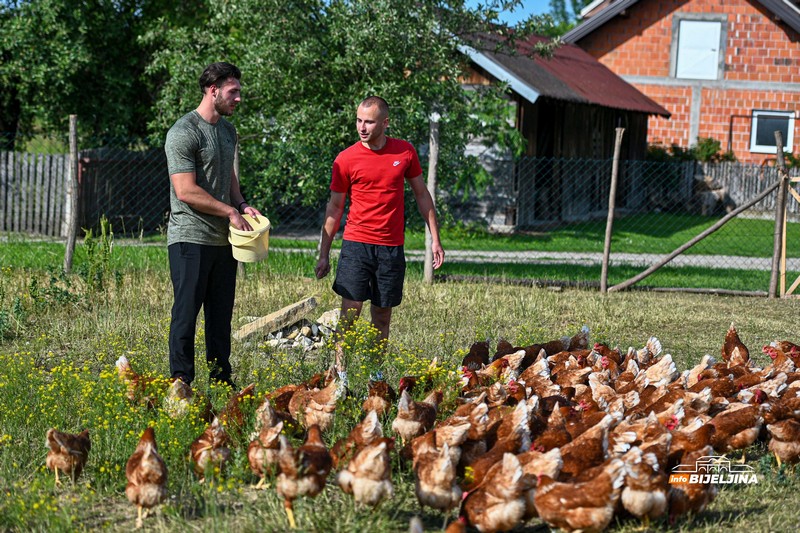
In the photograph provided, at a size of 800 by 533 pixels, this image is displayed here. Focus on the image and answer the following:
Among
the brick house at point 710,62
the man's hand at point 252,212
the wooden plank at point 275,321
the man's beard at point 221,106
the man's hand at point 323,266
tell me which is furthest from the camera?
the brick house at point 710,62

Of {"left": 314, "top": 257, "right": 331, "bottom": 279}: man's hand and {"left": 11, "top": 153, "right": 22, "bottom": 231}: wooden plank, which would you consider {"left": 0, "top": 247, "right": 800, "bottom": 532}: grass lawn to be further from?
{"left": 11, "top": 153, "right": 22, "bottom": 231}: wooden plank

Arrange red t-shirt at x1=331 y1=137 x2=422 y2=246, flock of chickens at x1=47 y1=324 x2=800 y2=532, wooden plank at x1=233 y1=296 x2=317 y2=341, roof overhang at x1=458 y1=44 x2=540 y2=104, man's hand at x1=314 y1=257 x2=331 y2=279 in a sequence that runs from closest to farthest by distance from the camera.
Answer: flock of chickens at x1=47 y1=324 x2=800 y2=532 < red t-shirt at x1=331 y1=137 x2=422 y2=246 < man's hand at x1=314 y1=257 x2=331 y2=279 < wooden plank at x1=233 y1=296 x2=317 y2=341 < roof overhang at x1=458 y1=44 x2=540 y2=104

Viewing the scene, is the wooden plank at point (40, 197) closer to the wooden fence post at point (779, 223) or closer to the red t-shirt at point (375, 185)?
the red t-shirt at point (375, 185)

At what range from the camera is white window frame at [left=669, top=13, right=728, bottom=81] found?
2767 cm

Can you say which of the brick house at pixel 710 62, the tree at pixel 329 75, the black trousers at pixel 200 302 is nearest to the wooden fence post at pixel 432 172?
the tree at pixel 329 75

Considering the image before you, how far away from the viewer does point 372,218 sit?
6.53m

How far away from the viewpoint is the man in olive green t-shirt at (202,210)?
5.72 metres

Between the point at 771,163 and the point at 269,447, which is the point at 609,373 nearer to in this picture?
the point at 269,447

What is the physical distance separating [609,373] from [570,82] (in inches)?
628

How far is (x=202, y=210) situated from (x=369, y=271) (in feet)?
4.33

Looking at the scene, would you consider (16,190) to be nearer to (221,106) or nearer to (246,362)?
(246,362)

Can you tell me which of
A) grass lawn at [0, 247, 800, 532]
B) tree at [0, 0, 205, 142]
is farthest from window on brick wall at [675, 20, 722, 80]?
grass lawn at [0, 247, 800, 532]

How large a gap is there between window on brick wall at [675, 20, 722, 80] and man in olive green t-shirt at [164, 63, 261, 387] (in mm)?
24265

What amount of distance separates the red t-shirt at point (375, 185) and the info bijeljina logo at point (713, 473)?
2.60 m
